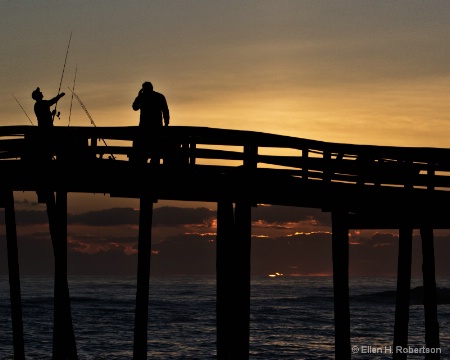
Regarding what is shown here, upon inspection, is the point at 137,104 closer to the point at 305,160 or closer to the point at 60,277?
the point at 305,160

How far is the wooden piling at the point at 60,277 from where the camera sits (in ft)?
52.8

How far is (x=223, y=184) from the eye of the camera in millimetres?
15898

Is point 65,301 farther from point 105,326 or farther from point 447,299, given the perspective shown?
point 447,299

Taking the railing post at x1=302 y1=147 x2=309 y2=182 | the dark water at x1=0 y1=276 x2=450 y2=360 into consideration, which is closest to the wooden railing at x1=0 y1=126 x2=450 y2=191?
the railing post at x1=302 y1=147 x2=309 y2=182

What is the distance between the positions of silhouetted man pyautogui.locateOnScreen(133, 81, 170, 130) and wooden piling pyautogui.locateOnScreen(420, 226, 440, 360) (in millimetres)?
5861

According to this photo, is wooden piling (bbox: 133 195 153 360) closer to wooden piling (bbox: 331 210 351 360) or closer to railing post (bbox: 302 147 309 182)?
railing post (bbox: 302 147 309 182)

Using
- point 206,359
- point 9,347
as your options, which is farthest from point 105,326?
point 206,359

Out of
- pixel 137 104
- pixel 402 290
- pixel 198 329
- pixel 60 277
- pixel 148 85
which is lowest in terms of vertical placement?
pixel 198 329

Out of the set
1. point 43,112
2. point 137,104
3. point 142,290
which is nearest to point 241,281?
point 142,290

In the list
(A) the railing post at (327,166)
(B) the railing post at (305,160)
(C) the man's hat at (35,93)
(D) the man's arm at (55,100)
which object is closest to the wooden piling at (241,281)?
(B) the railing post at (305,160)

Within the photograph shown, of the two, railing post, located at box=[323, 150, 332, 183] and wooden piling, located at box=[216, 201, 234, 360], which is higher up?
railing post, located at box=[323, 150, 332, 183]

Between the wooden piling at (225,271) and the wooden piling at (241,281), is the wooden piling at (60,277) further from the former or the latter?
the wooden piling at (241,281)

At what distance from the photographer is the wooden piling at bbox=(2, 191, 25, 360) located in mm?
17016

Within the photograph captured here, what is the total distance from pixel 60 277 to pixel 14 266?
156 centimetres
